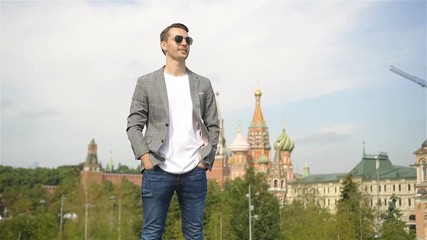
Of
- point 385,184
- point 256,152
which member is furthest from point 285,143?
point 385,184


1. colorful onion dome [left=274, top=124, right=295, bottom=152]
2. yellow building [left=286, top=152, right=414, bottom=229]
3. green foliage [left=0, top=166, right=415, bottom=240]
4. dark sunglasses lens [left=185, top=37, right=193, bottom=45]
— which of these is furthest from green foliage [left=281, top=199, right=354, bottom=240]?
colorful onion dome [left=274, top=124, right=295, bottom=152]

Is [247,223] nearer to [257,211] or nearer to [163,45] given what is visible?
[257,211]

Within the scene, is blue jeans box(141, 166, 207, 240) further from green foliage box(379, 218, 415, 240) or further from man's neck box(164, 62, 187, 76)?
green foliage box(379, 218, 415, 240)

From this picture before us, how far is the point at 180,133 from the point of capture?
488 cm

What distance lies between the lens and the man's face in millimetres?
5004

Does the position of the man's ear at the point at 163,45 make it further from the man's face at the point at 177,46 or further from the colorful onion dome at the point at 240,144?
the colorful onion dome at the point at 240,144

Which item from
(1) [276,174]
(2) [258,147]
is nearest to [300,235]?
(1) [276,174]

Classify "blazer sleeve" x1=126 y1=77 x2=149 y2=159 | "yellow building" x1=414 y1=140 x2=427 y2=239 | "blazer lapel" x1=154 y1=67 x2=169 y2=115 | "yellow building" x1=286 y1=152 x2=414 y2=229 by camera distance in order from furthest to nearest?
"yellow building" x1=286 y1=152 x2=414 y2=229 → "yellow building" x1=414 y1=140 x2=427 y2=239 → "blazer lapel" x1=154 y1=67 x2=169 y2=115 → "blazer sleeve" x1=126 y1=77 x2=149 y2=159

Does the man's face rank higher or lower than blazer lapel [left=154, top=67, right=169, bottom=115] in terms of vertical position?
higher

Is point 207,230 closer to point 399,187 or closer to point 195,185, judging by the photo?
point 195,185

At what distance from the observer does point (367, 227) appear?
36.4m

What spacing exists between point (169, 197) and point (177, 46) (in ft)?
4.05

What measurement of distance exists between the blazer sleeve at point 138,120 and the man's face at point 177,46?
0.33 meters

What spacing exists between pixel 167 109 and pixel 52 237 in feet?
100
